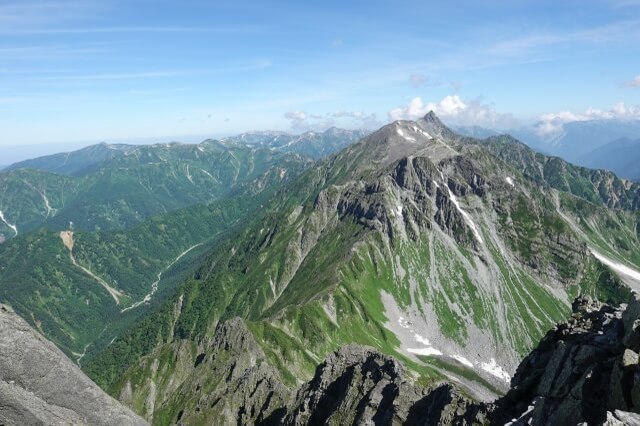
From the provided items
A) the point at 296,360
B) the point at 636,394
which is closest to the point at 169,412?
the point at 296,360

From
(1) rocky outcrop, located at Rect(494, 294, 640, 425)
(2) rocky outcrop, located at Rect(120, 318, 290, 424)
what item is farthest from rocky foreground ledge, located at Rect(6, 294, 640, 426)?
(2) rocky outcrop, located at Rect(120, 318, 290, 424)

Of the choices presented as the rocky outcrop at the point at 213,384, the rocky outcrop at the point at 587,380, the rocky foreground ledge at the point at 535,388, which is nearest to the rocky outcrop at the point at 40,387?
the rocky foreground ledge at the point at 535,388

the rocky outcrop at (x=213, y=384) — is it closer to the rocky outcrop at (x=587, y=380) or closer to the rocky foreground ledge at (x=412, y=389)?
the rocky foreground ledge at (x=412, y=389)

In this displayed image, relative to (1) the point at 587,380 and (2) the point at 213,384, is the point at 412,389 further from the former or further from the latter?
(2) the point at 213,384

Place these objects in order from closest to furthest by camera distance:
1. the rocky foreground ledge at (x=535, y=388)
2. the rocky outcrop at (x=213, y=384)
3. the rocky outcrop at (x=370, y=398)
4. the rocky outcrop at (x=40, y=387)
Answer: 1. the rocky foreground ledge at (x=535, y=388)
2. the rocky outcrop at (x=40, y=387)
3. the rocky outcrop at (x=370, y=398)
4. the rocky outcrop at (x=213, y=384)

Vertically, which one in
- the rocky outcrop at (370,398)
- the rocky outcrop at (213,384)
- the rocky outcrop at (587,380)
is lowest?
the rocky outcrop at (213,384)

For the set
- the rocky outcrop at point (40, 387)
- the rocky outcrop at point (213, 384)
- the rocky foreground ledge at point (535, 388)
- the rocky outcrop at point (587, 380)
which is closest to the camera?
the rocky outcrop at point (587, 380)

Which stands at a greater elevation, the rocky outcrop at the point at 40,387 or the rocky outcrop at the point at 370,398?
the rocky outcrop at the point at 40,387

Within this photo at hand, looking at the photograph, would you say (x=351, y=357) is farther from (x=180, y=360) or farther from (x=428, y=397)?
(x=180, y=360)
